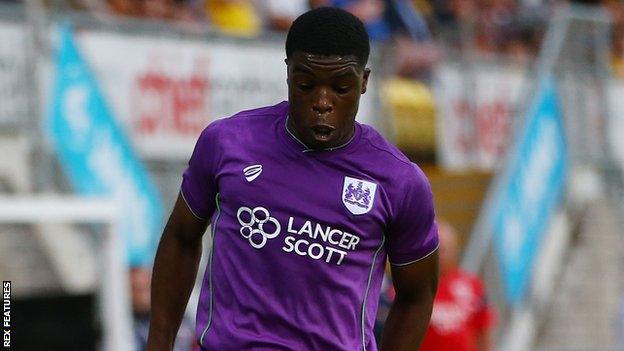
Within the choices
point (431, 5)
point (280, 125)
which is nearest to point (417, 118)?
point (431, 5)

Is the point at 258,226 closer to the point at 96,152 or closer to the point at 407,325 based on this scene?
the point at 407,325

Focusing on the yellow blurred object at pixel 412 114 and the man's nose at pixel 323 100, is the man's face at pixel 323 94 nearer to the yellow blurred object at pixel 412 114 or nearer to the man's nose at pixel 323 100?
the man's nose at pixel 323 100

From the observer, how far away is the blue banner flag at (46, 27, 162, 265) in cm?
1070

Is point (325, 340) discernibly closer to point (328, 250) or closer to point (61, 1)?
point (328, 250)

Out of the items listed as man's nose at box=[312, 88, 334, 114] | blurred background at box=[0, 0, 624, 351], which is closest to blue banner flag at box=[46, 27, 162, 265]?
blurred background at box=[0, 0, 624, 351]

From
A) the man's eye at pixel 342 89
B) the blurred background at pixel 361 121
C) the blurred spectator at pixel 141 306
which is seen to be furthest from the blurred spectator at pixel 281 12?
the man's eye at pixel 342 89

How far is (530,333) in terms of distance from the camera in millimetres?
15031

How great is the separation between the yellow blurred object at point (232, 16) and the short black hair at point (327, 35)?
25.8ft

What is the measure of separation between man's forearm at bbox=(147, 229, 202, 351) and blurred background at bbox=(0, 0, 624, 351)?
4.12 metres

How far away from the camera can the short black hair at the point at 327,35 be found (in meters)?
4.71

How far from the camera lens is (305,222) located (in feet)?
15.9

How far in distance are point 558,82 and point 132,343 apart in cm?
668

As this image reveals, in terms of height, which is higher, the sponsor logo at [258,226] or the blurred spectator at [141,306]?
the sponsor logo at [258,226]

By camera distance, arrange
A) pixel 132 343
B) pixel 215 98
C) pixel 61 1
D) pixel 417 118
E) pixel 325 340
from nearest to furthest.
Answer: pixel 325 340, pixel 132 343, pixel 61 1, pixel 215 98, pixel 417 118
